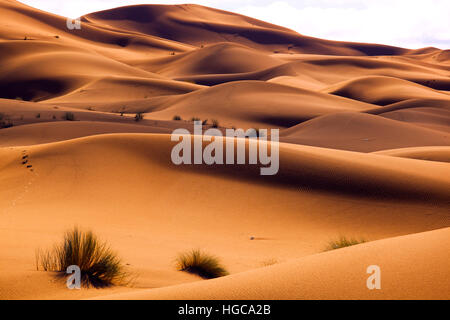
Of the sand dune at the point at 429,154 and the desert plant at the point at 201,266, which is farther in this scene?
the sand dune at the point at 429,154

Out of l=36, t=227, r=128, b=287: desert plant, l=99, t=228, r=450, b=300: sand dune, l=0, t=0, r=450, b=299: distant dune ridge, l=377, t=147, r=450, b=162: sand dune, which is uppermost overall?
l=377, t=147, r=450, b=162: sand dune

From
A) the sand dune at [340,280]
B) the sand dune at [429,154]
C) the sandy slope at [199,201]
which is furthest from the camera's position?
the sand dune at [429,154]

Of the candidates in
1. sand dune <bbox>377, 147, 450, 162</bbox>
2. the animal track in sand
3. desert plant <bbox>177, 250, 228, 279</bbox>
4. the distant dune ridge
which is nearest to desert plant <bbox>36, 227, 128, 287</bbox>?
the distant dune ridge

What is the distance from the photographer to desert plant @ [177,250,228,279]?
21.5 ft

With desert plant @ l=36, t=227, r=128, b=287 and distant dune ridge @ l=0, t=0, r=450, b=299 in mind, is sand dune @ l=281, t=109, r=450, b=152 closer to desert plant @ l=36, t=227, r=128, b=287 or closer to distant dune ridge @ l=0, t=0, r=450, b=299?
distant dune ridge @ l=0, t=0, r=450, b=299

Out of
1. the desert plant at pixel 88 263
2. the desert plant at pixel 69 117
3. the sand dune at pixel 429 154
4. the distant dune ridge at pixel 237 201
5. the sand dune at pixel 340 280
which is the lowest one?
the sand dune at pixel 340 280

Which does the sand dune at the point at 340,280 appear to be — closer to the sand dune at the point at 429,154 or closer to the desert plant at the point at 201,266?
the desert plant at the point at 201,266

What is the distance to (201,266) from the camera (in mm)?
6691

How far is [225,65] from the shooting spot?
70.6m

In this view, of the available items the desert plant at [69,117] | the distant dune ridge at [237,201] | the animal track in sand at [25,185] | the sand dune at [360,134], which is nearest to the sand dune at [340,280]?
the distant dune ridge at [237,201]

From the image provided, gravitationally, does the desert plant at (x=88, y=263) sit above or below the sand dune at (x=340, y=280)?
above

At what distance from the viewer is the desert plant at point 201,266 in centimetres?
654

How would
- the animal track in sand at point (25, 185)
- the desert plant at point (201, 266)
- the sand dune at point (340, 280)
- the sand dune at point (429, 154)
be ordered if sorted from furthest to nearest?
1. the sand dune at point (429, 154)
2. the animal track in sand at point (25, 185)
3. the desert plant at point (201, 266)
4. the sand dune at point (340, 280)
